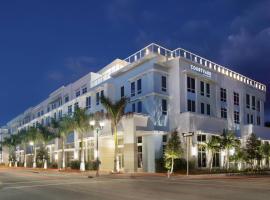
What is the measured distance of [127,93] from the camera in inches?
2117

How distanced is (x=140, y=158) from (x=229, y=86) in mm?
19413

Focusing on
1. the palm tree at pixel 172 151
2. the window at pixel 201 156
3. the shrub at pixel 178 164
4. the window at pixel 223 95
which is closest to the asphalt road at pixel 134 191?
the palm tree at pixel 172 151

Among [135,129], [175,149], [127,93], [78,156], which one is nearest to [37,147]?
[78,156]

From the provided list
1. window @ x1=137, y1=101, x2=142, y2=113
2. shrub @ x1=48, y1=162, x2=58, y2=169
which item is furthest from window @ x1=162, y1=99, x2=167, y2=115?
shrub @ x1=48, y1=162, x2=58, y2=169

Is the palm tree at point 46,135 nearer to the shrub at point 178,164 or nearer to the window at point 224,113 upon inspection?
the shrub at point 178,164

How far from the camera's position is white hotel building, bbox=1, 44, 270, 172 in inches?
1854

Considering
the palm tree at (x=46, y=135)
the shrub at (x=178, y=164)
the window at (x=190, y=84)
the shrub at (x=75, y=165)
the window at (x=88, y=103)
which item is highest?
the window at (x=190, y=84)

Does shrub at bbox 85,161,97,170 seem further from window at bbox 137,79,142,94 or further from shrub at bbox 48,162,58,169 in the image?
shrub at bbox 48,162,58,169

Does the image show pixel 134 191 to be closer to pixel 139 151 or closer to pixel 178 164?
pixel 178 164

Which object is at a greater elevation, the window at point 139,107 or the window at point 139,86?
the window at point 139,86

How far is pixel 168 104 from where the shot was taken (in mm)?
50031

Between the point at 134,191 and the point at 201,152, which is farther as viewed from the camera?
the point at 201,152

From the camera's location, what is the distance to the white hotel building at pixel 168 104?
47094 millimetres

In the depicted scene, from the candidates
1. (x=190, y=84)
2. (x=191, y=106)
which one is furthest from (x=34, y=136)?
(x=190, y=84)
